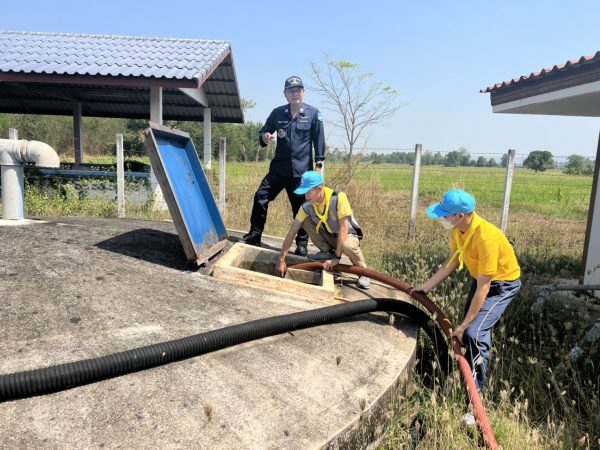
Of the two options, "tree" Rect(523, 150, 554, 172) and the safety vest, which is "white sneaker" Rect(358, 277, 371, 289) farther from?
"tree" Rect(523, 150, 554, 172)

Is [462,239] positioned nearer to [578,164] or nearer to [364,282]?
[364,282]

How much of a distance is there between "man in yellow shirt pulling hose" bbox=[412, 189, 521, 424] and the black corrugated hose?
1.28 feet

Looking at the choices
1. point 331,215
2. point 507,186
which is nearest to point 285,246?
point 331,215

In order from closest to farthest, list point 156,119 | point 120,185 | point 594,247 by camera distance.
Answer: point 594,247, point 120,185, point 156,119

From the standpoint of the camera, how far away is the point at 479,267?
2873 mm

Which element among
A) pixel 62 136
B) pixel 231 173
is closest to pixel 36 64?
pixel 231 173

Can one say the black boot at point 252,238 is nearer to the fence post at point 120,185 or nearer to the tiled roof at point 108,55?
the fence post at point 120,185

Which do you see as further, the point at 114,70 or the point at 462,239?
the point at 114,70

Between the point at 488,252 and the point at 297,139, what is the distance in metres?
2.59

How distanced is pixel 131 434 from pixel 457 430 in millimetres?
1720

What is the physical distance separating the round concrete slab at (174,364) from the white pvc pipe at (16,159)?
1.78ft

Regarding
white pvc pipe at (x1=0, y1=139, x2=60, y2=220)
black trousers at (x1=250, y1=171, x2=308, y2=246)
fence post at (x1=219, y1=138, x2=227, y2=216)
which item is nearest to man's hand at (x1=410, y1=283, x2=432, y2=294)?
black trousers at (x1=250, y1=171, x2=308, y2=246)

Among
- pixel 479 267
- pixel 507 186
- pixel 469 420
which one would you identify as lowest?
pixel 469 420

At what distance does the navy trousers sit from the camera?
2977mm
